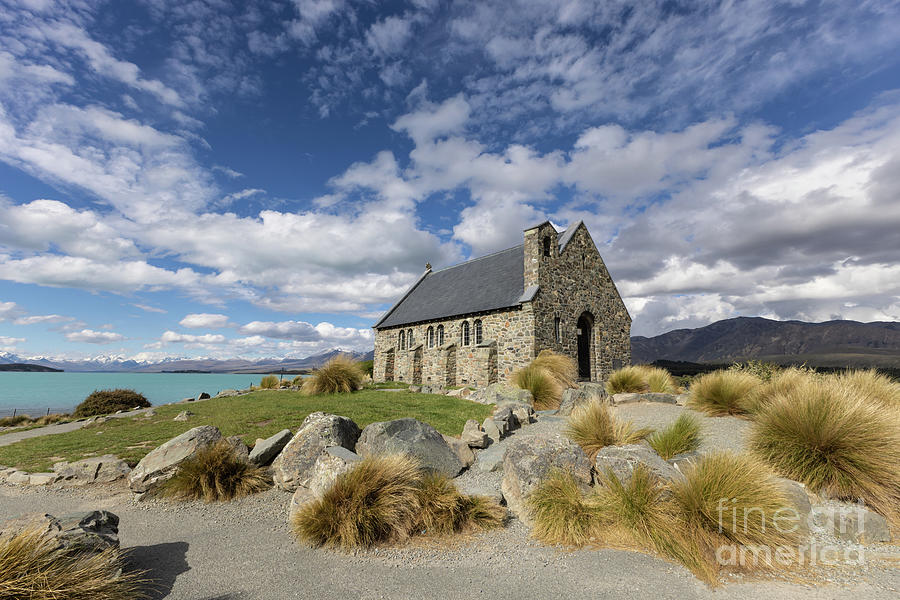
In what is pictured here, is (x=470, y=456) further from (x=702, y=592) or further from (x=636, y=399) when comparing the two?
(x=636, y=399)

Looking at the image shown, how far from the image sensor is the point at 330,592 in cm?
405

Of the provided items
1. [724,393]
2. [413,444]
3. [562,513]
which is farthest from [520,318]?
[562,513]

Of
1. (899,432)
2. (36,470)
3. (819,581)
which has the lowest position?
(819,581)

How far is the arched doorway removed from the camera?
24172mm

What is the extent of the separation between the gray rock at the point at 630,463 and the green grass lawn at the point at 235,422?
4.48 meters

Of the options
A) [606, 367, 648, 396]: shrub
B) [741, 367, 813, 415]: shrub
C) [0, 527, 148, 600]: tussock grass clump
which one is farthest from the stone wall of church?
[0, 527, 148, 600]: tussock grass clump

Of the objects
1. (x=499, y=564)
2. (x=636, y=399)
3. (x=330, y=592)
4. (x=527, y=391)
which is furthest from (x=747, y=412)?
(x=330, y=592)

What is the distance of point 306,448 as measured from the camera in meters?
7.11

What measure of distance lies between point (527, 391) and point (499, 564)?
9.10 meters

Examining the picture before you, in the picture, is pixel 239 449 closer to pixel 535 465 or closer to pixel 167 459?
pixel 167 459

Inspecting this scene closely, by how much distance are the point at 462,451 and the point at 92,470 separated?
7.24 metres

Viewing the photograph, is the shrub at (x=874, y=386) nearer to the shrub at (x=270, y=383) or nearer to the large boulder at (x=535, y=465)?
the large boulder at (x=535, y=465)

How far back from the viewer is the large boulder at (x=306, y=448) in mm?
6895

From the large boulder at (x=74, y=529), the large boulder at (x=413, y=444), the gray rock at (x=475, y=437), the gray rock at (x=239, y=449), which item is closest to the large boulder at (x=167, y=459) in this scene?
the gray rock at (x=239, y=449)
